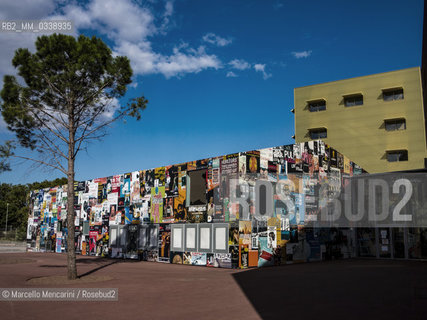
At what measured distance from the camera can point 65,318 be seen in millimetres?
8305

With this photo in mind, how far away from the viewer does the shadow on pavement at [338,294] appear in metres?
8.76

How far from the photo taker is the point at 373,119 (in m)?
45.6

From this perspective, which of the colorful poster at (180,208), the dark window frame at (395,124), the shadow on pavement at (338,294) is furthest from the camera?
the dark window frame at (395,124)

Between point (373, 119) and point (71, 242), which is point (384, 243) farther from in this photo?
point (373, 119)

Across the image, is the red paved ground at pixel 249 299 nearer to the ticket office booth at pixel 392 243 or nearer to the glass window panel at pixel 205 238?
the glass window panel at pixel 205 238

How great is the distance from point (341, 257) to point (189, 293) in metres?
16.9

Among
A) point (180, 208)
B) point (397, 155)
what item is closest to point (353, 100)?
point (397, 155)

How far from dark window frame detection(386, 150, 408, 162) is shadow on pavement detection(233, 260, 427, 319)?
29.8 meters

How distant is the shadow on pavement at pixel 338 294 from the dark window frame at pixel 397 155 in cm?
2984

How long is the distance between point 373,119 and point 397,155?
4741 mm

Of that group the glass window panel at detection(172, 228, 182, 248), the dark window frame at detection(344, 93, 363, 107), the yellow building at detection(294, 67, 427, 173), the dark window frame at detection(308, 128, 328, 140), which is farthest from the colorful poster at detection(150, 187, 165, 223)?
the dark window frame at detection(344, 93, 363, 107)

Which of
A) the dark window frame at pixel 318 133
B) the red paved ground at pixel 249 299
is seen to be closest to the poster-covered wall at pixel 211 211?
the red paved ground at pixel 249 299

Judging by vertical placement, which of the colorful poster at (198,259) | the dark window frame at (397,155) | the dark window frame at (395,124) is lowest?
the colorful poster at (198,259)

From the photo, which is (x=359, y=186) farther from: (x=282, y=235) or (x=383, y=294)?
(x=383, y=294)
